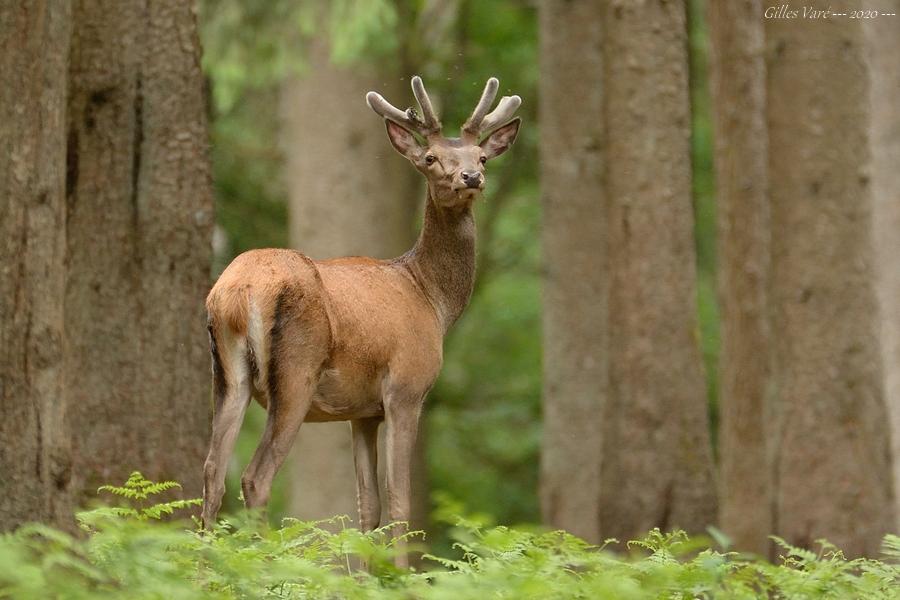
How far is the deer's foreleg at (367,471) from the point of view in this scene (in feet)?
27.9

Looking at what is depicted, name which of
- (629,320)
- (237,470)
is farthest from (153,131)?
(237,470)

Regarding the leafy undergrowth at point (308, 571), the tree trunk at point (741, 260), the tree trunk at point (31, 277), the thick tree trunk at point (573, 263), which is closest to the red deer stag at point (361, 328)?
the leafy undergrowth at point (308, 571)

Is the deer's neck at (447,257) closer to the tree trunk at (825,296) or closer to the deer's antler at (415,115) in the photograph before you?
the deer's antler at (415,115)

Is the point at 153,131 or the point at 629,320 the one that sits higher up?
the point at 153,131

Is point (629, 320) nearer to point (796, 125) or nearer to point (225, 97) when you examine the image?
point (796, 125)

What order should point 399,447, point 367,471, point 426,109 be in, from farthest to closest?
point 426,109 < point 367,471 < point 399,447

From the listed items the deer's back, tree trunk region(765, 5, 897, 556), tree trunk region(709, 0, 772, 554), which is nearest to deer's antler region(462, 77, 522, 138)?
the deer's back

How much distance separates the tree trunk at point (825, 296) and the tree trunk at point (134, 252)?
504 centimetres

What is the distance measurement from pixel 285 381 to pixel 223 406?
0.31 metres

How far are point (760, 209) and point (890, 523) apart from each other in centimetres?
299

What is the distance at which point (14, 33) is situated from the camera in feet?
19.5

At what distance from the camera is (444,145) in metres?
8.77

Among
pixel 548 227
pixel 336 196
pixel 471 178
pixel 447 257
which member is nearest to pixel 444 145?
pixel 471 178

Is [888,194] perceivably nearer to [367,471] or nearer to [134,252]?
[367,471]
